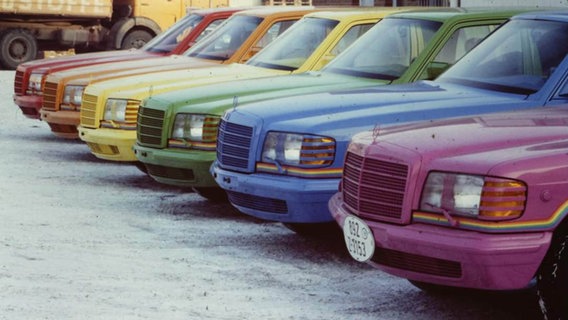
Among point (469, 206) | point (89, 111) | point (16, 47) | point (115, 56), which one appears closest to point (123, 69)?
point (89, 111)

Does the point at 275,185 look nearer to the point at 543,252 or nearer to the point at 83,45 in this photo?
the point at 543,252

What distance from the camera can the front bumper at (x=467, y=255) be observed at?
6145mm

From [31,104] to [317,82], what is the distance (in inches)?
251

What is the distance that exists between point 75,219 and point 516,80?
3.62 meters

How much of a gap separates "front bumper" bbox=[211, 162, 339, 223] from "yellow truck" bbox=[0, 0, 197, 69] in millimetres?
23540

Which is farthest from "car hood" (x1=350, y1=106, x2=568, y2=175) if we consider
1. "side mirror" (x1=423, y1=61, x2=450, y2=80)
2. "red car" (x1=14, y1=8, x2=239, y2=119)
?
"red car" (x1=14, y1=8, x2=239, y2=119)

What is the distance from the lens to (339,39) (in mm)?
→ 12148

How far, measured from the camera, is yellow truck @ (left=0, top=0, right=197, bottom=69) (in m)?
32.2

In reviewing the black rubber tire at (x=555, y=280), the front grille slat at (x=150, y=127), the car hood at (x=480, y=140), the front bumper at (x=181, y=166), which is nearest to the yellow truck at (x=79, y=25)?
the front grille slat at (x=150, y=127)

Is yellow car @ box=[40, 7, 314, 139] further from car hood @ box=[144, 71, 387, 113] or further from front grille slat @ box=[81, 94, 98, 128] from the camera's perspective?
car hood @ box=[144, 71, 387, 113]

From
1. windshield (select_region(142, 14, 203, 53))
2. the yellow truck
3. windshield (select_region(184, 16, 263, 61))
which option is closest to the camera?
windshield (select_region(184, 16, 263, 61))

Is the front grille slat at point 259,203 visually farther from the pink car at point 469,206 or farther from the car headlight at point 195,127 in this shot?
the pink car at point 469,206

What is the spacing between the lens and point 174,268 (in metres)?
8.55

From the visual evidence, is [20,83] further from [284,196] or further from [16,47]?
[16,47]
